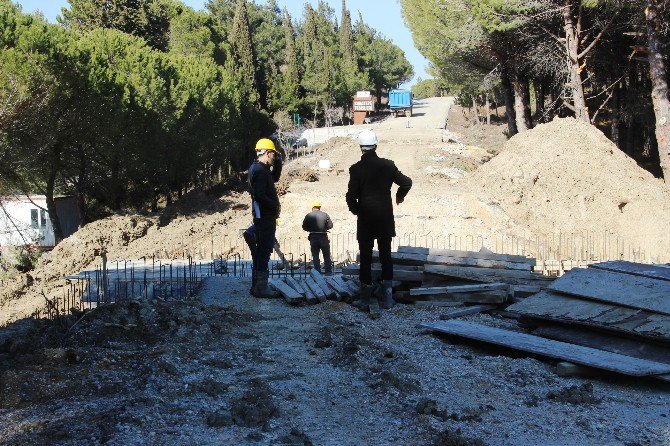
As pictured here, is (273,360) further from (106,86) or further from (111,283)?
(106,86)

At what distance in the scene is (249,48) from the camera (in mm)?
52312

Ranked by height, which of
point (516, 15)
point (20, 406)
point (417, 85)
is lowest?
point (20, 406)

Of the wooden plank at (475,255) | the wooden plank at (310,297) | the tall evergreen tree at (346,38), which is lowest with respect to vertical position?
the wooden plank at (310,297)

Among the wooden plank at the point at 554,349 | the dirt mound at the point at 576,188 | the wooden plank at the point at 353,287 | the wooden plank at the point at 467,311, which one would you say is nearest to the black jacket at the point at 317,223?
the wooden plank at the point at 353,287

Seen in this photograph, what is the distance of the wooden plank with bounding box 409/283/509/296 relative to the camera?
28.9ft

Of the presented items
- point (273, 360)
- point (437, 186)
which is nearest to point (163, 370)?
point (273, 360)

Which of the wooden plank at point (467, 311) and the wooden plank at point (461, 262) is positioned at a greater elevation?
the wooden plank at point (461, 262)

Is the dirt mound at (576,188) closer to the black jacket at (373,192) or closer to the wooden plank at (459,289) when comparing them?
the wooden plank at (459,289)

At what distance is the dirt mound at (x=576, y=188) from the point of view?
72.0 ft

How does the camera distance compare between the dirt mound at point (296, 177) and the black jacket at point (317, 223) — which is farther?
the dirt mound at point (296, 177)

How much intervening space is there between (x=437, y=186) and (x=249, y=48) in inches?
1180

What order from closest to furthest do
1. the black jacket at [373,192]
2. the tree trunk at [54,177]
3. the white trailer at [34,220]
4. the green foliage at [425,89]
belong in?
the black jacket at [373,192], the tree trunk at [54,177], the white trailer at [34,220], the green foliage at [425,89]

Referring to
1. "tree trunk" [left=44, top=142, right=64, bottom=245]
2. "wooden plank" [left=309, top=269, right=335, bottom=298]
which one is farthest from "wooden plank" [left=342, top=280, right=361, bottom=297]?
"tree trunk" [left=44, top=142, right=64, bottom=245]

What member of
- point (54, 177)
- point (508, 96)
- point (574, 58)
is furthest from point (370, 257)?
point (508, 96)
